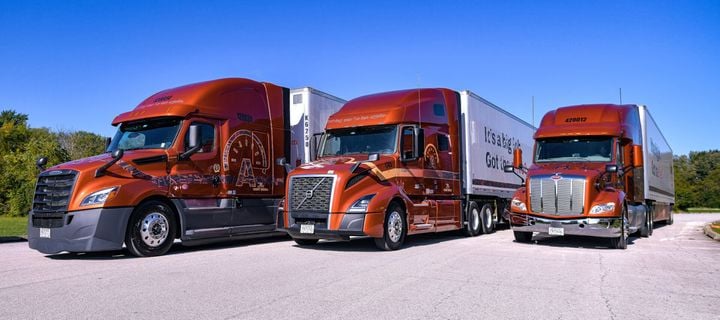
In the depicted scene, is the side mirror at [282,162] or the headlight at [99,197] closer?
the headlight at [99,197]

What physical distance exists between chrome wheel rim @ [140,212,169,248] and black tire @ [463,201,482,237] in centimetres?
770

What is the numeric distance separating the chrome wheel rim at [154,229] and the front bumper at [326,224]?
2334 millimetres

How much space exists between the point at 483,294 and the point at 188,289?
3.33 meters

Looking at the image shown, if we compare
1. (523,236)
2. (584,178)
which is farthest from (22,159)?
(584,178)

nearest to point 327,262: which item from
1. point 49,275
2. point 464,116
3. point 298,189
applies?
point 298,189

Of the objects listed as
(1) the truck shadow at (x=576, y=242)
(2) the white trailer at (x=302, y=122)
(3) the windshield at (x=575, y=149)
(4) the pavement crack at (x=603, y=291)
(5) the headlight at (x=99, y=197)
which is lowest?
(1) the truck shadow at (x=576, y=242)

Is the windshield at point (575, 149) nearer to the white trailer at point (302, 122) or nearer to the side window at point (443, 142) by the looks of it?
the side window at point (443, 142)

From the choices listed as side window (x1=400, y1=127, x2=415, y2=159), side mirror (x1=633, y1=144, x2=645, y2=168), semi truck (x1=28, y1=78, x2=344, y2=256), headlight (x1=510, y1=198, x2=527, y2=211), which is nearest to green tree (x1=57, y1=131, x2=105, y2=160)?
semi truck (x1=28, y1=78, x2=344, y2=256)

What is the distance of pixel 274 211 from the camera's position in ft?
41.3

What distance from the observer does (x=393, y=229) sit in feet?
35.0

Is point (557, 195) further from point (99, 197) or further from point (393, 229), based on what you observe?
point (99, 197)

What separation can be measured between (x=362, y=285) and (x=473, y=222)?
8724 mm

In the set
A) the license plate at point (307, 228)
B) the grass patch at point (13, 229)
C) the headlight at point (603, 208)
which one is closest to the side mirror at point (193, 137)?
the license plate at point (307, 228)

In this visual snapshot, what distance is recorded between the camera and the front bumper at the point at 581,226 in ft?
35.8
